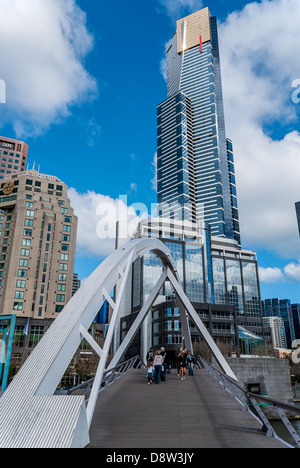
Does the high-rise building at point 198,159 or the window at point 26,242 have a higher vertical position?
the high-rise building at point 198,159

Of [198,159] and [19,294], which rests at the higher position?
[198,159]

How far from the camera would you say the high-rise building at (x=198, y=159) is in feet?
549

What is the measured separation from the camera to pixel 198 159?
176750mm

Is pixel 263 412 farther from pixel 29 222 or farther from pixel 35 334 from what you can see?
pixel 29 222

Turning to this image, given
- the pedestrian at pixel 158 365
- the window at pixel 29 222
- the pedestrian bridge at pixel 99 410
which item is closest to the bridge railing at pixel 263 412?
the pedestrian bridge at pixel 99 410

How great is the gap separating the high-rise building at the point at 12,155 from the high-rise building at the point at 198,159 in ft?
244

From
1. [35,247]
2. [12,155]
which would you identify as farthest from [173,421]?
[12,155]

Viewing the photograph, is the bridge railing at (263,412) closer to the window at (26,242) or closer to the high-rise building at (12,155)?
the window at (26,242)

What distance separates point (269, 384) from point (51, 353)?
3658 cm

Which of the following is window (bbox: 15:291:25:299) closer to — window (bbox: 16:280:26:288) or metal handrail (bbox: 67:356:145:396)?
window (bbox: 16:280:26:288)

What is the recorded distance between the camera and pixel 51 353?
7555 mm

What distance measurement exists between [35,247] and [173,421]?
62537mm
